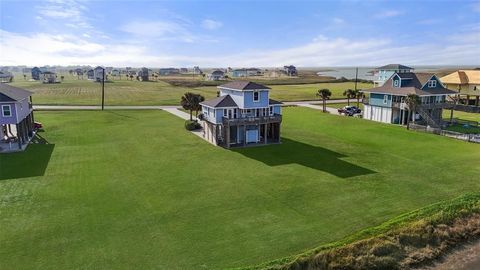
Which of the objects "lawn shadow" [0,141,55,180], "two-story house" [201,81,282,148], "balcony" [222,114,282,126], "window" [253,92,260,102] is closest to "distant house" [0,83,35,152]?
"lawn shadow" [0,141,55,180]

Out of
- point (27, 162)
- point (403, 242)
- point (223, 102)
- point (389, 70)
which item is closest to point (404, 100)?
point (223, 102)

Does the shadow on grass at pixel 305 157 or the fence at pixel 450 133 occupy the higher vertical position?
the fence at pixel 450 133

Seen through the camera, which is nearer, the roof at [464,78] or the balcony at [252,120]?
the balcony at [252,120]

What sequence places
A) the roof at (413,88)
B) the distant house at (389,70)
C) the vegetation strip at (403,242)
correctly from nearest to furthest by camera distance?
the vegetation strip at (403,242) → the roof at (413,88) → the distant house at (389,70)

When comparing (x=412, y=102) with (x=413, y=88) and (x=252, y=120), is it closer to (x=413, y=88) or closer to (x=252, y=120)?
(x=413, y=88)

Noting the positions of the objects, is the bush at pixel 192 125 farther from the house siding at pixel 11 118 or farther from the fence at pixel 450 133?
the fence at pixel 450 133

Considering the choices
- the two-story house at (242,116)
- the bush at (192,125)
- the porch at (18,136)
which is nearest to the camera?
the porch at (18,136)

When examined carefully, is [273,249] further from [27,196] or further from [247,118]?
[247,118]

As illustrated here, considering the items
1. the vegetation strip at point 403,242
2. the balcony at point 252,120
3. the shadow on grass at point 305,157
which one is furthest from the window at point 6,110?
the vegetation strip at point 403,242
